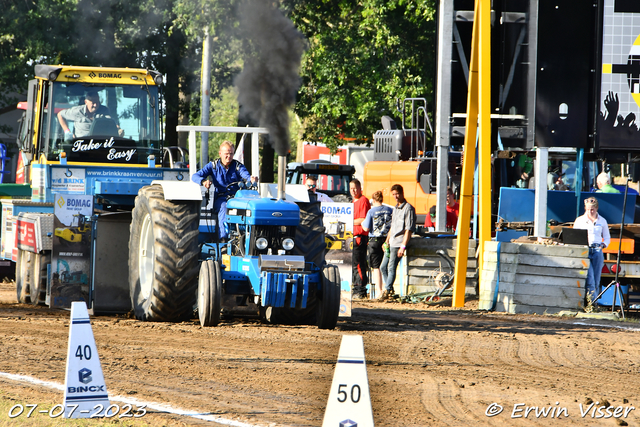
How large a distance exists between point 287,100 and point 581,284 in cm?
509

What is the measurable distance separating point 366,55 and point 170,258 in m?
16.7

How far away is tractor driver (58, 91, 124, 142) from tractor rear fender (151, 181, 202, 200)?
3.31 metres

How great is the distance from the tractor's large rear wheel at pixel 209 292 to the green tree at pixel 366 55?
52.2 feet

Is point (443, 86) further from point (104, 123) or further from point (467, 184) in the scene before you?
point (104, 123)

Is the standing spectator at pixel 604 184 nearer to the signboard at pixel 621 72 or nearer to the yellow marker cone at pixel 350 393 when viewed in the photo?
the signboard at pixel 621 72

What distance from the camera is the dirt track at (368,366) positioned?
598 cm

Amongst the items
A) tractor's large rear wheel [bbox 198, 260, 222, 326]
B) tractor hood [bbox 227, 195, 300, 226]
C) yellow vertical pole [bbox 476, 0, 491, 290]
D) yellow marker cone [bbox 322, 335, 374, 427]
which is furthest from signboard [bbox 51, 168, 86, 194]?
yellow marker cone [bbox 322, 335, 374, 427]

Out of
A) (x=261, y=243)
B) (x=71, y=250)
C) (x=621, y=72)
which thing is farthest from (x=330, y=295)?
(x=621, y=72)

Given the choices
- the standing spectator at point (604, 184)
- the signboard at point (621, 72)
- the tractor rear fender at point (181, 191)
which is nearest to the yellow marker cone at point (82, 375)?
the tractor rear fender at point (181, 191)

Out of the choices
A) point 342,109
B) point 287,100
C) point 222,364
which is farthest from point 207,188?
point 342,109

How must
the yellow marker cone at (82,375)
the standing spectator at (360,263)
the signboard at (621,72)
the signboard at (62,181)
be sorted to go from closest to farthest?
the yellow marker cone at (82,375) < the signboard at (62,181) < the signboard at (621,72) < the standing spectator at (360,263)

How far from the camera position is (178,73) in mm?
27453

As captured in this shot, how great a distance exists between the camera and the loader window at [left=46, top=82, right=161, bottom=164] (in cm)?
1279

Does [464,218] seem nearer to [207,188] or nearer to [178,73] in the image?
[207,188]
